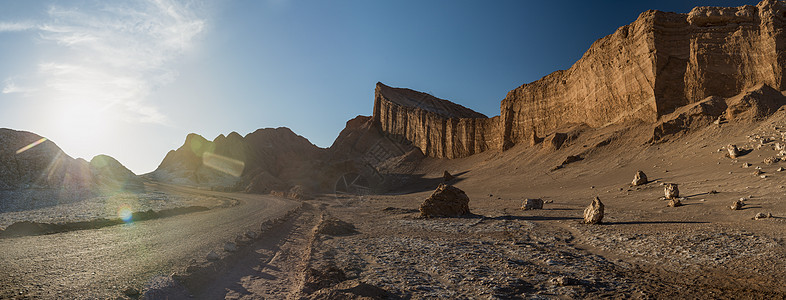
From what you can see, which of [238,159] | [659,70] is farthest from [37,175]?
[659,70]

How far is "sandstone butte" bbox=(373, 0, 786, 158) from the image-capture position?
3134 centimetres

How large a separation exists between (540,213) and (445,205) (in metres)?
4.44

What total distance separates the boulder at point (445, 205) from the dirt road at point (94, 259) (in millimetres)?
8570

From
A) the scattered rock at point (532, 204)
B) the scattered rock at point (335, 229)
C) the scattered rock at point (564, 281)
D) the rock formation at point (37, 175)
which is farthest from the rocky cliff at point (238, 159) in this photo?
the scattered rock at point (564, 281)

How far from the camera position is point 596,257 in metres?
7.50

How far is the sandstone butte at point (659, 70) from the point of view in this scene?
3134cm

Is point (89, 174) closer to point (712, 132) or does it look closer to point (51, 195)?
point (51, 195)

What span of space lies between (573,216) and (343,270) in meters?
11.5

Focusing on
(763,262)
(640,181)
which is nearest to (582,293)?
(763,262)

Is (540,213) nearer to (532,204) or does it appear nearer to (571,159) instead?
(532,204)

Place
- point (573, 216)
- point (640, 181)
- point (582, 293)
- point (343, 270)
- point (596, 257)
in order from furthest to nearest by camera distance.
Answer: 1. point (640, 181)
2. point (573, 216)
3. point (596, 257)
4. point (343, 270)
5. point (582, 293)

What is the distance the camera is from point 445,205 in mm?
16781

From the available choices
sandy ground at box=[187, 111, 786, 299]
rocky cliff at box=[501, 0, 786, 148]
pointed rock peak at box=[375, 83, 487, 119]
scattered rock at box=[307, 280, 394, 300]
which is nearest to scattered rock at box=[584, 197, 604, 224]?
sandy ground at box=[187, 111, 786, 299]

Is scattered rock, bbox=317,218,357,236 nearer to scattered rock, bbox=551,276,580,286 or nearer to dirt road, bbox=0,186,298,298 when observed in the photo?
dirt road, bbox=0,186,298,298
